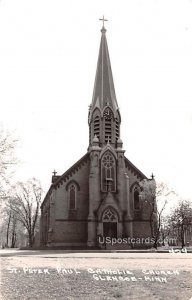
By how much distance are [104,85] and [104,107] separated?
12.1 feet

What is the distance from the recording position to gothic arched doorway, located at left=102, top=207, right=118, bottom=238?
138 feet

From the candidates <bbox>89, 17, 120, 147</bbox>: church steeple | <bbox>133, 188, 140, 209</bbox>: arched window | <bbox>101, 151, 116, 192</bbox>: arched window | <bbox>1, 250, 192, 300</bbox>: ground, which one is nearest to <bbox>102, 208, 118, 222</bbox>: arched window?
<bbox>101, 151, 116, 192</bbox>: arched window

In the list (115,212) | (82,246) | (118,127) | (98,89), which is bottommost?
(82,246)

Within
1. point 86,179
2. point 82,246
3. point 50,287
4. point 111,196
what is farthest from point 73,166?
point 50,287

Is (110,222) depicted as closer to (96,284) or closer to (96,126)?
(96,126)

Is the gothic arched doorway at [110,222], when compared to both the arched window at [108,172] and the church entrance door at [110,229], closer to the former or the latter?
the church entrance door at [110,229]

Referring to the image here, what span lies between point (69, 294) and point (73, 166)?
36083mm

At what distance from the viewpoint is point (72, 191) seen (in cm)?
4497

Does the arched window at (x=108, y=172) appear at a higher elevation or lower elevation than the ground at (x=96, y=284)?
higher

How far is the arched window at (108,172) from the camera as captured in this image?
44.1m

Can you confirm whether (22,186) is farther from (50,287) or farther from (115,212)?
(50,287)

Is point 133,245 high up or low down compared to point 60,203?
down

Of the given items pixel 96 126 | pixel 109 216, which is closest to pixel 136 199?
pixel 109 216

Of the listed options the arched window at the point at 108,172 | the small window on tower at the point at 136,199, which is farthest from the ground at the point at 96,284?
the small window on tower at the point at 136,199
